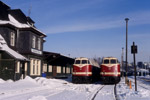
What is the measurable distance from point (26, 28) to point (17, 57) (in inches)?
214

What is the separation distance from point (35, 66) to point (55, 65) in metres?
12.3

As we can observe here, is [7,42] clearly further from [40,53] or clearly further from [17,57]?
[40,53]

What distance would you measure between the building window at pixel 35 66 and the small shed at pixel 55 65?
10.9 feet

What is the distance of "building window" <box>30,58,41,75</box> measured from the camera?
30.8 m

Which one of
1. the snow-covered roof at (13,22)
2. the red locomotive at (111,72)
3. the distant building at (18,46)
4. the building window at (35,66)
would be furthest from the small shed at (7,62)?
the red locomotive at (111,72)

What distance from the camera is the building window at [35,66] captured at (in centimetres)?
3081

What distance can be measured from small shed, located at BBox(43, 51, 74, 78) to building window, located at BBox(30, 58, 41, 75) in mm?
3314

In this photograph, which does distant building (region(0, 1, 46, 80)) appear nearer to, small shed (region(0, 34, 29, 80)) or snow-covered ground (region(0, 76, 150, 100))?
small shed (region(0, 34, 29, 80))

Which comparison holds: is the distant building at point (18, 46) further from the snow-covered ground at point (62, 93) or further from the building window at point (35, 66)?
the snow-covered ground at point (62, 93)

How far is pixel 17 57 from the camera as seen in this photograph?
84.1ft

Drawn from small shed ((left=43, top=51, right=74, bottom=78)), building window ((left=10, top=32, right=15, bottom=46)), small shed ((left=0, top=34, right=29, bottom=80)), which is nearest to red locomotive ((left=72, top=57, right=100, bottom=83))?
small shed ((left=0, top=34, right=29, bottom=80))

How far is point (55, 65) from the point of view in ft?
145

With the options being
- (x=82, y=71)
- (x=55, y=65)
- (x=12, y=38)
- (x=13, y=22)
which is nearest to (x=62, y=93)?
(x=82, y=71)

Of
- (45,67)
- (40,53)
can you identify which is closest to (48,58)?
(45,67)
